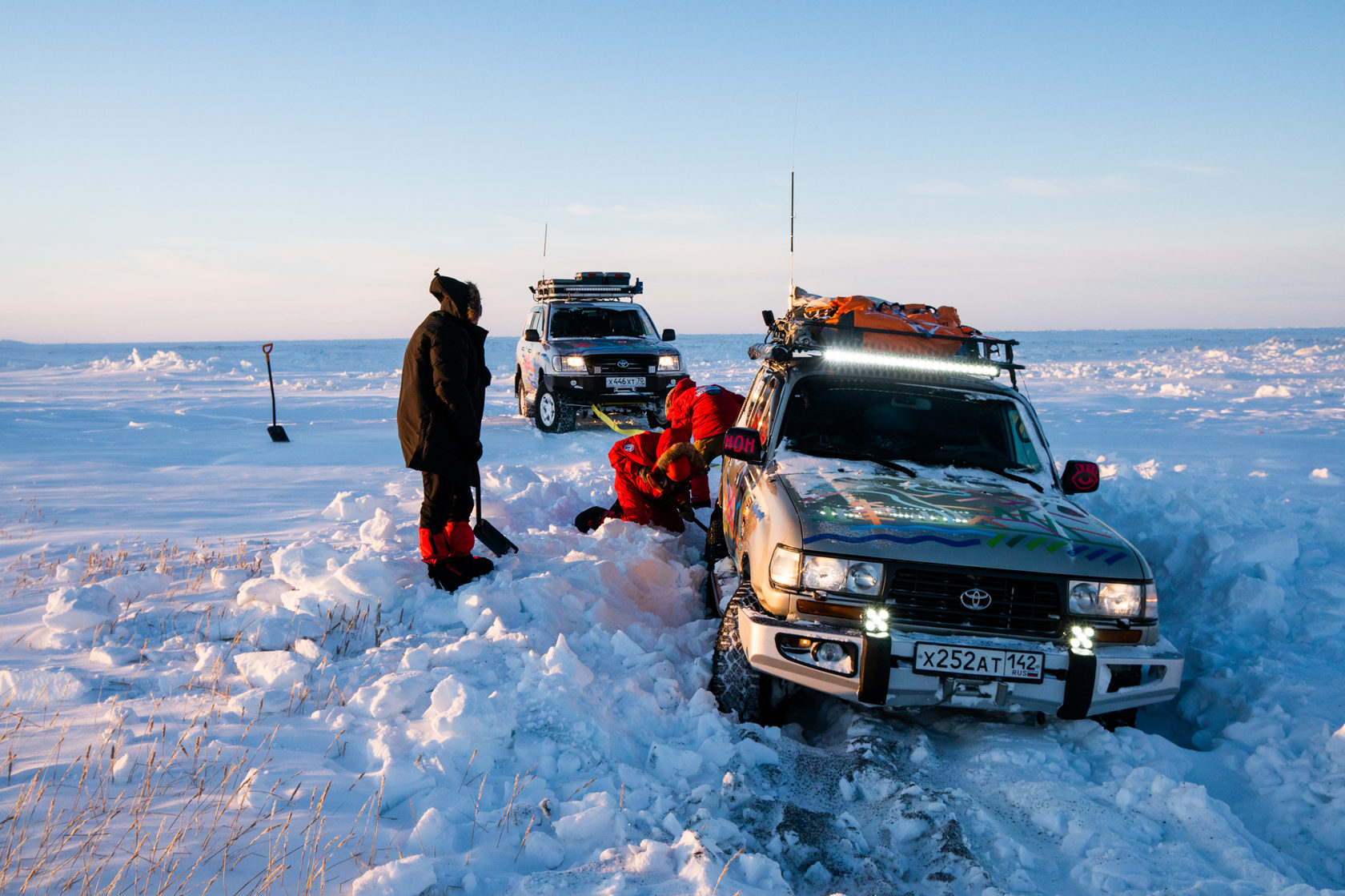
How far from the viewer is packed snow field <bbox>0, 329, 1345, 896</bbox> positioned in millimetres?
2611

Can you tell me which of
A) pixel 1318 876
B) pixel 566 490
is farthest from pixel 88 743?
pixel 566 490

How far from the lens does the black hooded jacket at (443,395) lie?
4.84 meters

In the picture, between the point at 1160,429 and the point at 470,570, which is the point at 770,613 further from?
the point at 1160,429

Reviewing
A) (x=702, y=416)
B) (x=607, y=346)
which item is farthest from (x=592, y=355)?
(x=702, y=416)

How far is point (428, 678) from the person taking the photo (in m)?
3.61

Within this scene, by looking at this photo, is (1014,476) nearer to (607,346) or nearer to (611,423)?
(611,423)

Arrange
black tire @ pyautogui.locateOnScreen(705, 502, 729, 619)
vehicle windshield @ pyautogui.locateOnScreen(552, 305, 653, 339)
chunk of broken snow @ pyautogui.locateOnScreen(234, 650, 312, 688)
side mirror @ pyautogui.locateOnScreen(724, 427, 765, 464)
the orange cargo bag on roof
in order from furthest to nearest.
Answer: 1. vehicle windshield @ pyautogui.locateOnScreen(552, 305, 653, 339)
2. the orange cargo bag on roof
3. black tire @ pyautogui.locateOnScreen(705, 502, 729, 619)
4. side mirror @ pyautogui.locateOnScreen(724, 427, 765, 464)
5. chunk of broken snow @ pyautogui.locateOnScreen(234, 650, 312, 688)

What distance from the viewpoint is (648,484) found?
644 cm

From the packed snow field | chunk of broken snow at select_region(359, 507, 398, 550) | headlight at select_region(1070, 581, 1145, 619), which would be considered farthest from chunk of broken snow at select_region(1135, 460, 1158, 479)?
chunk of broken snow at select_region(359, 507, 398, 550)

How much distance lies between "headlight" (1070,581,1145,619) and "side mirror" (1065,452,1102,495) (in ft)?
3.11

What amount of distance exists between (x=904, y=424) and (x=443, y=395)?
2.72 meters

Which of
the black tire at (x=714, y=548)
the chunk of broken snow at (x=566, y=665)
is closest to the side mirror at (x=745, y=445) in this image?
the black tire at (x=714, y=548)

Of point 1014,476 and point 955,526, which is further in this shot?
point 1014,476

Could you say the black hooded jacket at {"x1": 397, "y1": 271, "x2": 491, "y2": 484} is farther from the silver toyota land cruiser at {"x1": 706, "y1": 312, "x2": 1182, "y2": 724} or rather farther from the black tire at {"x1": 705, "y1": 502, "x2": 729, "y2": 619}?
the silver toyota land cruiser at {"x1": 706, "y1": 312, "x2": 1182, "y2": 724}
